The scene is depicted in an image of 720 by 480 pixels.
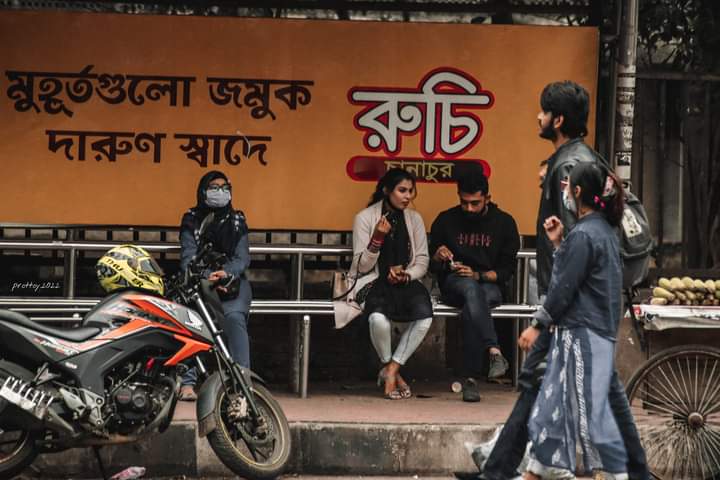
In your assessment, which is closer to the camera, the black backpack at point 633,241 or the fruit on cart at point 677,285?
the black backpack at point 633,241

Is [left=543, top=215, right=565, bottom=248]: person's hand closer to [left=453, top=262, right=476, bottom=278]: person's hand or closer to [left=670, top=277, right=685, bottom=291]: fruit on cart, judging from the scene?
[left=670, top=277, right=685, bottom=291]: fruit on cart

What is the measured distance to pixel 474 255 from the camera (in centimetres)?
862

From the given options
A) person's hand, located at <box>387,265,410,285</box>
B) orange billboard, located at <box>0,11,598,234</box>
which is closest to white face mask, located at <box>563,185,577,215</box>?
person's hand, located at <box>387,265,410,285</box>

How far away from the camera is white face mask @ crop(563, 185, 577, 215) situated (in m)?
5.93

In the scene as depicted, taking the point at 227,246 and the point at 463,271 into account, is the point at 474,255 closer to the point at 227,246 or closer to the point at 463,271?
the point at 463,271

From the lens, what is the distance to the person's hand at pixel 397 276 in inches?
332

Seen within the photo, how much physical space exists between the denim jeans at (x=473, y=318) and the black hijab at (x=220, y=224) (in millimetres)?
1358

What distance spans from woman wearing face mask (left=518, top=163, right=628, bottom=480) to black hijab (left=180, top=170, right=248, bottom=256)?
9.08ft

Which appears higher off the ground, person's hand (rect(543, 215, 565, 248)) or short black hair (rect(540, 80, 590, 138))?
short black hair (rect(540, 80, 590, 138))

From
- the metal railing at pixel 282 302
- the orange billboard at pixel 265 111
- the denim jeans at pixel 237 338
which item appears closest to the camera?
the denim jeans at pixel 237 338

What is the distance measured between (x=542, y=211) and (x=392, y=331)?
338 cm

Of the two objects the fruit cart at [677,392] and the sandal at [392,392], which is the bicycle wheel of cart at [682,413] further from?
the sandal at [392,392]

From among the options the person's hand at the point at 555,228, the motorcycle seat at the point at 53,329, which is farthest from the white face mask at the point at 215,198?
the person's hand at the point at 555,228

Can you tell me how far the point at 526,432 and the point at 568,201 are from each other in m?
1.03
